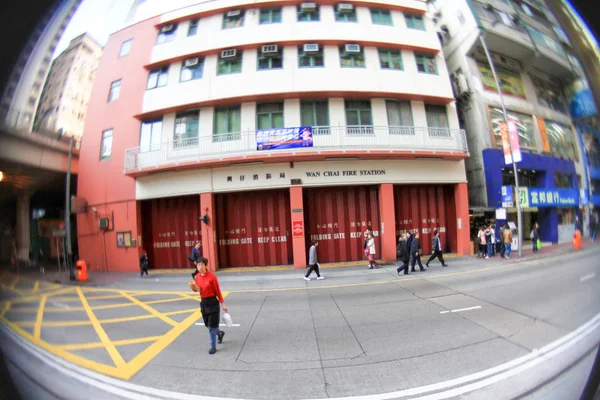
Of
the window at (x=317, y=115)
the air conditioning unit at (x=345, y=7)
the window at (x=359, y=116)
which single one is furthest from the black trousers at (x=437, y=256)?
the air conditioning unit at (x=345, y=7)

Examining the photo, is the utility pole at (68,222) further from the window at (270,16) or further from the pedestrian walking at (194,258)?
the window at (270,16)

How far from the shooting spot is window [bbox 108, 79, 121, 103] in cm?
146

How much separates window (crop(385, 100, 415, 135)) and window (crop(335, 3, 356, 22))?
0.73 m

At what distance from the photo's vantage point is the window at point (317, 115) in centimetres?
229

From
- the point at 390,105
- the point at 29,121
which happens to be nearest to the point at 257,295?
the point at 29,121

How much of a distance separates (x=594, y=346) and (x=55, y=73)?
8.66 feet

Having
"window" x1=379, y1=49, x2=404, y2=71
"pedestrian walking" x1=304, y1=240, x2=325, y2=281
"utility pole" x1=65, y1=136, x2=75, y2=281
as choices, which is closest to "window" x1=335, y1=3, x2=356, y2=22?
"window" x1=379, y1=49, x2=404, y2=71

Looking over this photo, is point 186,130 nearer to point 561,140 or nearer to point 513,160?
point 513,160

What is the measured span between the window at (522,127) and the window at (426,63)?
2.18 feet

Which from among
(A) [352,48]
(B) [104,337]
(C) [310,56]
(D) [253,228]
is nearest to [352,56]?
(A) [352,48]

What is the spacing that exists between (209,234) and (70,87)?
111 cm

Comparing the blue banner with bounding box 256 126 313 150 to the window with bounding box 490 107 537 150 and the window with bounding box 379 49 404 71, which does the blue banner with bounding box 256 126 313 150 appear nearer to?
the window with bounding box 379 49 404 71

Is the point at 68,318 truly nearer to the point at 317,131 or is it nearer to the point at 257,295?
the point at 257,295

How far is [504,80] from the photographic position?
1485 millimetres
